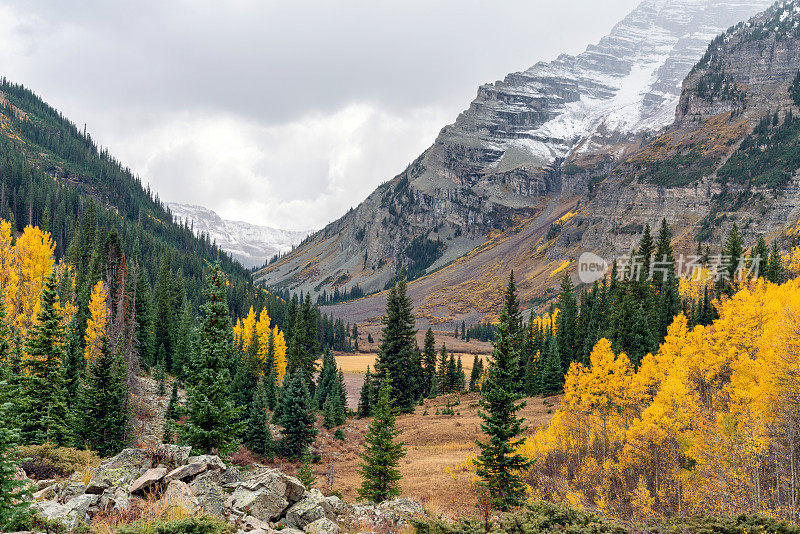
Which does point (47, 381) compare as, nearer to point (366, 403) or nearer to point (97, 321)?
point (97, 321)

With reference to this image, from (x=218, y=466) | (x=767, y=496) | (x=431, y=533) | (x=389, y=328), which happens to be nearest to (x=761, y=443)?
(x=767, y=496)

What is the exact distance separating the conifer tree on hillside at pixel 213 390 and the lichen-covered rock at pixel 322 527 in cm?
1269

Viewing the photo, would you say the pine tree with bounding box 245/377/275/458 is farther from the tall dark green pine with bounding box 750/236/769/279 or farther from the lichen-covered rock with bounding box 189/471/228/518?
the tall dark green pine with bounding box 750/236/769/279

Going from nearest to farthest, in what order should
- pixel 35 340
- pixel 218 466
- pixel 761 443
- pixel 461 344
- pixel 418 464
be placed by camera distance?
pixel 218 466 → pixel 761 443 → pixel 35 340 → pixel 418 464 → pixel 461 344

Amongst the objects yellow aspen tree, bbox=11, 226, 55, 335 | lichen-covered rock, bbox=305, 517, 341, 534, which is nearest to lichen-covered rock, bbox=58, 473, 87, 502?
lichen-covered rock, bbox=305, 517, 341, 534

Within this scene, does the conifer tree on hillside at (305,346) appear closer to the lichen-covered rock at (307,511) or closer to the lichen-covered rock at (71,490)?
the lichen-covered rock at (71,490)

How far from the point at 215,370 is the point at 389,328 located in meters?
31.6

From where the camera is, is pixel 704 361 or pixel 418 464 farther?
pixel 704 361

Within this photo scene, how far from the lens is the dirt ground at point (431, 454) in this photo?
98.9 ft

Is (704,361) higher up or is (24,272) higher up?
(24,272)

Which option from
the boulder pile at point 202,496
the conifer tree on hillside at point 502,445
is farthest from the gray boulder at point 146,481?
the conifer tree on hillside at point 502,445

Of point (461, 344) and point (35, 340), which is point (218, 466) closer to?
point (35, 340)

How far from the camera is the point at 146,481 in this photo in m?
14.2

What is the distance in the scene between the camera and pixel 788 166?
601ft
